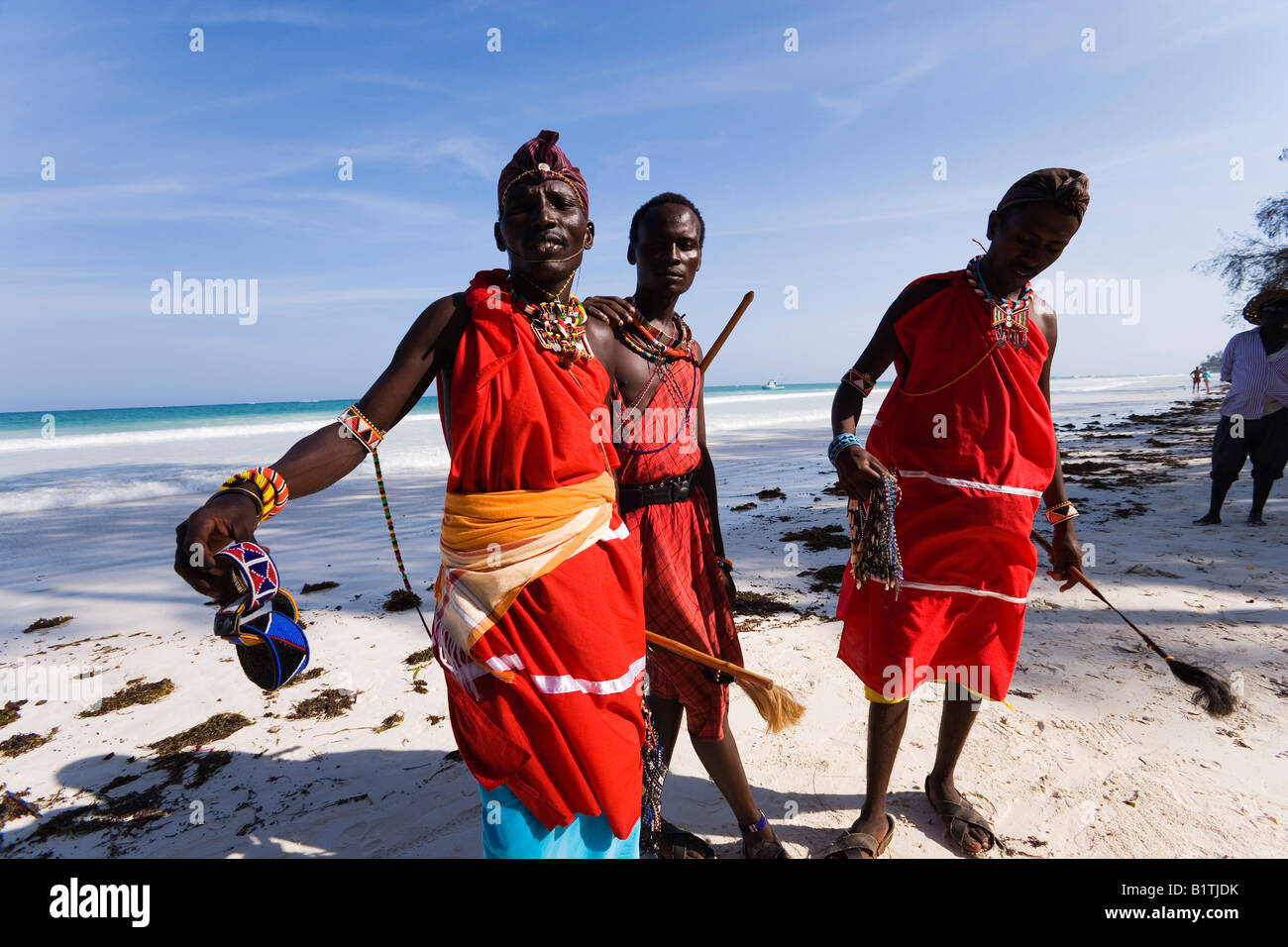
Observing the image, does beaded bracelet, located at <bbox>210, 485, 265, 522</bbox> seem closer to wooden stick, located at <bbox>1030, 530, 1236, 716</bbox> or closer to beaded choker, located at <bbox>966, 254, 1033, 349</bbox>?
beaded choker, located at <bbox>966, 254, 1033, 349</bbox>

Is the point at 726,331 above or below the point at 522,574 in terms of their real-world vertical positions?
above

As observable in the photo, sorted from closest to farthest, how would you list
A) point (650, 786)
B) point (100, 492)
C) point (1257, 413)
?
point (650, 786), point (1257, 413), point (100, 492)

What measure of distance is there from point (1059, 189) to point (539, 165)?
5.97ft

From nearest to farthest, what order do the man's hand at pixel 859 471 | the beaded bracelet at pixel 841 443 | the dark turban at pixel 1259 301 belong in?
the man's hand at pixel 859 471
the beaded bracelet at pixel 841 443
the dark turban at pixel 1259 301

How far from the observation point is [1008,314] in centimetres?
244

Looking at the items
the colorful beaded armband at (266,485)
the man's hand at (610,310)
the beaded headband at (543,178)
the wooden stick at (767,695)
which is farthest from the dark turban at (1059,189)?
the colorful beaded armband at (266,485)

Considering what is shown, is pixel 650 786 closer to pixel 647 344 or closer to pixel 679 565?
pixel 679 565

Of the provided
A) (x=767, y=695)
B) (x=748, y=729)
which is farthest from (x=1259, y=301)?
(x=767, y=695)

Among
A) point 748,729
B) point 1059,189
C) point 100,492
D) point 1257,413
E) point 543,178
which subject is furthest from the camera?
point 100,492

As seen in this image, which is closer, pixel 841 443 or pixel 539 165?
pixel 539 165

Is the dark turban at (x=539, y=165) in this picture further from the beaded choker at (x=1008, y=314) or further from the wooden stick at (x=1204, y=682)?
the wooden stick at (x=1204, y=682)

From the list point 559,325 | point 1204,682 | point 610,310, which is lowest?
point 1204,682

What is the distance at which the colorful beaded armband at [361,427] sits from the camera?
1540mm
